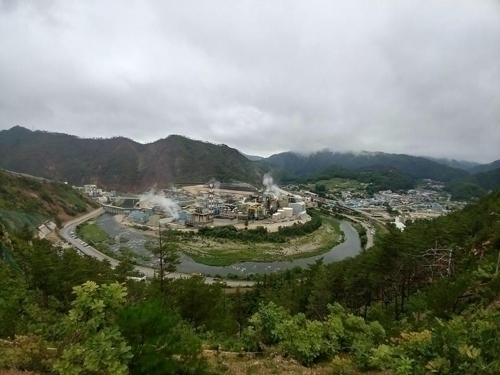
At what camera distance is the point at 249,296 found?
61.6 ft

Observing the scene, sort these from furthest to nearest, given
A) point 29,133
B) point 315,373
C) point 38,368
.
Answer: point 29,133 → point 315,373 → point 38,368

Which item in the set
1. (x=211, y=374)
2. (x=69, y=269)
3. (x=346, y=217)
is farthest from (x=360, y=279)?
(x=346, y=217)

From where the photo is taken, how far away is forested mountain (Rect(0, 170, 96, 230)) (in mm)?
37938

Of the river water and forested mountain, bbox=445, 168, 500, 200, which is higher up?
forested mountain, bbox=445, 168, 500, 200

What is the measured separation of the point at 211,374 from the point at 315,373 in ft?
5.06

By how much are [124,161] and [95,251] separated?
271ft

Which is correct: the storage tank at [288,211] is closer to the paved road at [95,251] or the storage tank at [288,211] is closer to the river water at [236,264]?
the river water at [236,264]

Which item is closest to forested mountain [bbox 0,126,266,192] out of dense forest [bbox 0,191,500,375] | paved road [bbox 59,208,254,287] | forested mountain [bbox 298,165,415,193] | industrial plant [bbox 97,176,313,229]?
forested mountain [bbox 298,165,415,193]

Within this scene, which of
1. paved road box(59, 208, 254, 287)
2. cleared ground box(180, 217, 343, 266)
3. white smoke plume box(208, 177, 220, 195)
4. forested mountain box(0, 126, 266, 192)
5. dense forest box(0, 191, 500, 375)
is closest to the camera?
dense forest box(0, 191, 500, 375)

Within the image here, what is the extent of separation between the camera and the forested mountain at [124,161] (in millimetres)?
101625

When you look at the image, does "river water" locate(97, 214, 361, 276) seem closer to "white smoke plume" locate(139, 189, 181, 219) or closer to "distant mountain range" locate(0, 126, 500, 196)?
"white smoke plume" locate(139, 189, 181, 219)

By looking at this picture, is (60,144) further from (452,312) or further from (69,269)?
(452,312)

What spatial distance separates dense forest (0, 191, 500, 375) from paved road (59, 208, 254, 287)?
6.43 meters

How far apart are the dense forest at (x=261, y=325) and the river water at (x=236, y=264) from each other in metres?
12.3
